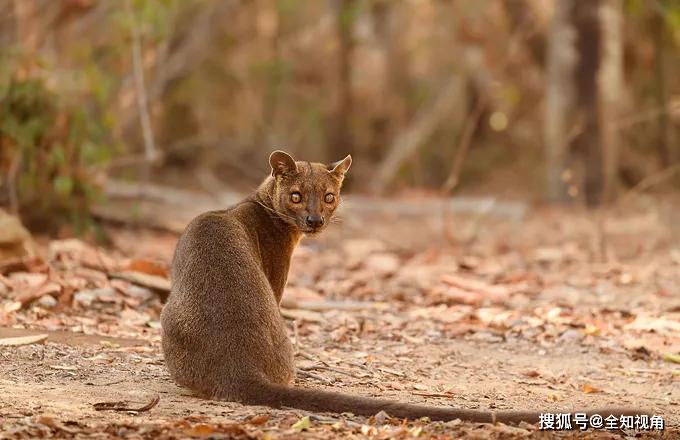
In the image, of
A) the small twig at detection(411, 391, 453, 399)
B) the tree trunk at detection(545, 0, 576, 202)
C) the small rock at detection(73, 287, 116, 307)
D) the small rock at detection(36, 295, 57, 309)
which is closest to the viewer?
the small twig at detection(411, 391, 453, 399)

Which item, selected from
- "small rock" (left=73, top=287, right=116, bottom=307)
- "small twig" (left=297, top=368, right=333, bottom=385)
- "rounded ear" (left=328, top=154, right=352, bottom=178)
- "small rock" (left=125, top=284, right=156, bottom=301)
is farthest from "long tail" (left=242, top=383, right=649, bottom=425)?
"small rock" (left=125, top=284, right=156, bottom=301)

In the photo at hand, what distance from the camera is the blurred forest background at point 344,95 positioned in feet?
31.3

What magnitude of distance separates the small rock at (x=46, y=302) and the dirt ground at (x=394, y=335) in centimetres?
1

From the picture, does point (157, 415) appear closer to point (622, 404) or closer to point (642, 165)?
point (622, 404)

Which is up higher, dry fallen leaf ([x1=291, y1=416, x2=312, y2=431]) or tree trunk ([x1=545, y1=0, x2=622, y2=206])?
tree trunk ([x1=545, y1=0, x2=622, y2=206])

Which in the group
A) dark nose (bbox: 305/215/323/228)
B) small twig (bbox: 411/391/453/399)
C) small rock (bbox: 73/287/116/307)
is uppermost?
dark nose (bbox: 305/215/323/228)

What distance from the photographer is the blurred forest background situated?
9539 millimetres

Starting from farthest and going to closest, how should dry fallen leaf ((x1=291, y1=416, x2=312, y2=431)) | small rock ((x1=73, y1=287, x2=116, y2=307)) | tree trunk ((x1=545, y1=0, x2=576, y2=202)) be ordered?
tree trunk ((x1=545, y1=0, x2=576, y2=202)) < small rock ((x1=73, y1=287, x2=116, y2=307)) < dry fallen leaf ((x1=291, y1=416, x2=312, y2=431))

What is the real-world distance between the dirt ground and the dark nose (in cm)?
74

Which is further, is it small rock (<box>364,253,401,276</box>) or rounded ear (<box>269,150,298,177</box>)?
small rock (<box>364,253,401,276</box>)

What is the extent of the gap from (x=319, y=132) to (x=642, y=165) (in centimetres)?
604

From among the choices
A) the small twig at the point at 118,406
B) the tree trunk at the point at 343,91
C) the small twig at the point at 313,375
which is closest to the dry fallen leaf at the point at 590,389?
the small twig at the point at 313,375

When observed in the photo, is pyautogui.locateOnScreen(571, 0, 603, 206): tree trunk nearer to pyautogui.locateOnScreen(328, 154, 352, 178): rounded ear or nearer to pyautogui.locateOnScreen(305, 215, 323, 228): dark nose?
pyautogui.locateOnScreen(328, 154, 352, 178): rounded ear

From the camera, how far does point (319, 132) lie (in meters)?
18.6
